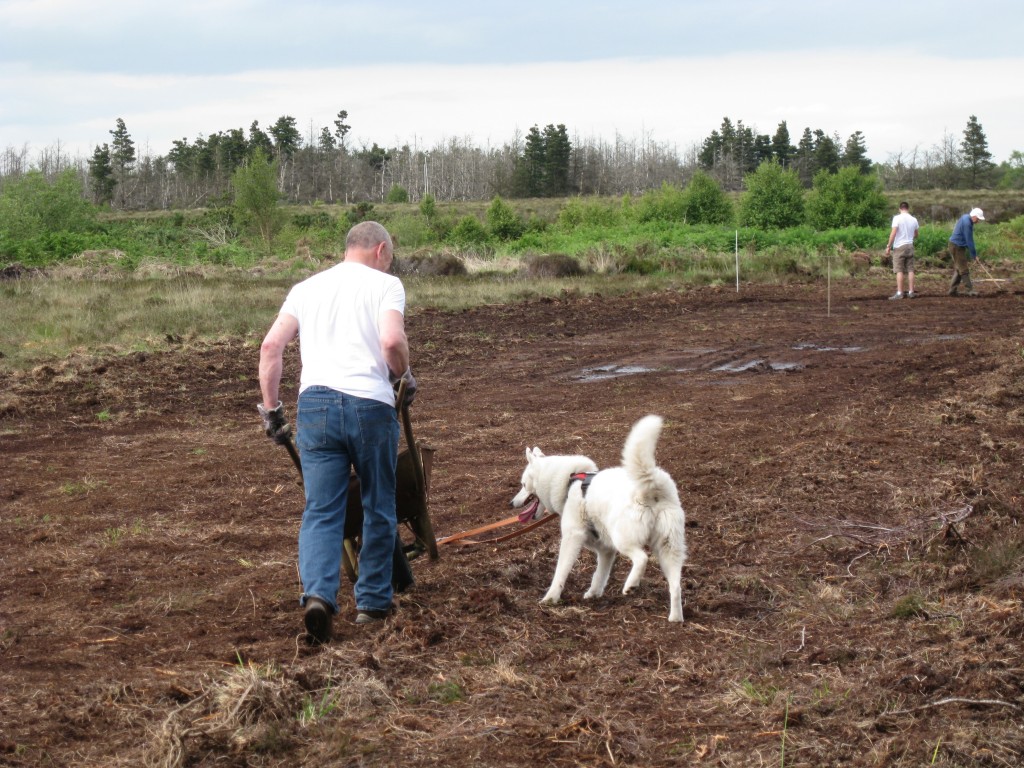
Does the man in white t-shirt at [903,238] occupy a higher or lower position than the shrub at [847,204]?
lower

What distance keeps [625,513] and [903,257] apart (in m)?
20.6

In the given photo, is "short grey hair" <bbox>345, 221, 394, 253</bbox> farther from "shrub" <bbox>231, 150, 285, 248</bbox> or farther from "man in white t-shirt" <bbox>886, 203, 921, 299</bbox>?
"shrub" <bbox>231, 150, 285, 248</bbox>

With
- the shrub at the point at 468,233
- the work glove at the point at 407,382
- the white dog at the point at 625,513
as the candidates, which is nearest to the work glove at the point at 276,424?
the work glove at the point at 407,382

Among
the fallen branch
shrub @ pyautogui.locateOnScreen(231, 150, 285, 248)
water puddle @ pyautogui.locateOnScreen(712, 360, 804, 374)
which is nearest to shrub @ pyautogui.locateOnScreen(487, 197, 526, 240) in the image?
shrub @ pyautogui.locateOnScreen(231, 150, 285, 248)

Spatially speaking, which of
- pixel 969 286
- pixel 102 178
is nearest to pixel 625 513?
pixel 969 286

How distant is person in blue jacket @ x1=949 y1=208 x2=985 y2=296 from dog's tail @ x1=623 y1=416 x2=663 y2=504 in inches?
803

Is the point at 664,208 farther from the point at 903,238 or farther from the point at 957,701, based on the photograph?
the point at 957,701

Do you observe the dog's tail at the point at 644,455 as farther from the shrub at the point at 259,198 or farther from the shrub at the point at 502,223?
the shrub at the point at 502,223

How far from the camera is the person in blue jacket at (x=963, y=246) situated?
23234mm

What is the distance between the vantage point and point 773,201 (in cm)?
5694

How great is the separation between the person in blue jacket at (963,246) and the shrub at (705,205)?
3614cm

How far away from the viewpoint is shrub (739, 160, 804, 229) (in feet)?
186

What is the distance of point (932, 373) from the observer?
13.2 meters

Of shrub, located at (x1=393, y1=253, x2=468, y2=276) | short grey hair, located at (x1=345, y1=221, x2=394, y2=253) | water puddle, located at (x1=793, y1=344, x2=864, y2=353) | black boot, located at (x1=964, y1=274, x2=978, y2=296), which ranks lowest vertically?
water puddle, located at (x1=793, y1=344, x2=864, y2=353)
